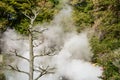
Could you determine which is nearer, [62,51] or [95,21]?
[95,21]

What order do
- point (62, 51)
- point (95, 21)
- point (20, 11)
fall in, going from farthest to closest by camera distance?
point (20, 11) < point (62, 51) < point (95, 21)

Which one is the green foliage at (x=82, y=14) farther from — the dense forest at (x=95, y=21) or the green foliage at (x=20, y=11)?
the green foliage at (x=20, y=11)

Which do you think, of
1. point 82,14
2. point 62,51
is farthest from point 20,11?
point 62,51

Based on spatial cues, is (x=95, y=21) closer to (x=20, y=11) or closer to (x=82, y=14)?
(x=82, y=14)

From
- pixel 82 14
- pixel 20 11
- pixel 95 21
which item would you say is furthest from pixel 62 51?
pixel 95 21

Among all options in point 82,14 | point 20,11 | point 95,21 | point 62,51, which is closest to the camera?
point 95,21

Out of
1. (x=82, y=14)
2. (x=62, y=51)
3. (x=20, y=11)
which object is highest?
(x=20, y=11)

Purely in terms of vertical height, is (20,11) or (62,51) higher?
(20,11)
